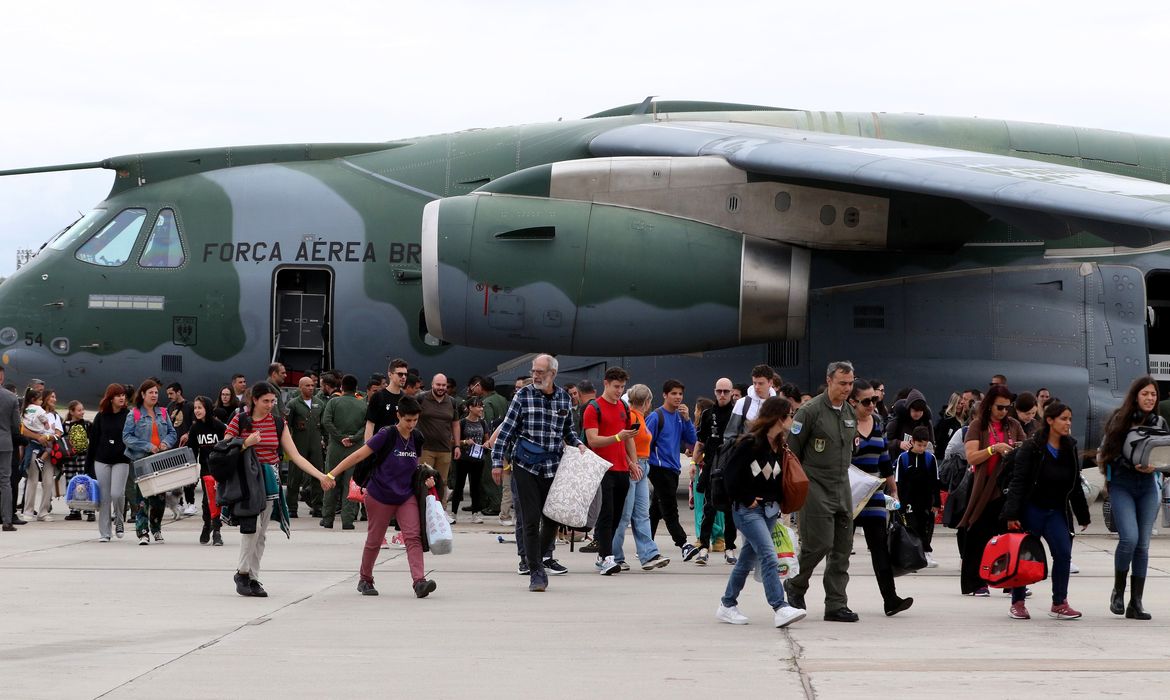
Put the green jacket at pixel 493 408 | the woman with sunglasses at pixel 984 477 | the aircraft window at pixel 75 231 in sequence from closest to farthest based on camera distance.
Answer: the woman with sunglasses at pixel 984 477
the green jacket at pixel 493 408
the aircraft window at pixel 75 231

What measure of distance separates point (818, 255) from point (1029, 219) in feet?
9.07

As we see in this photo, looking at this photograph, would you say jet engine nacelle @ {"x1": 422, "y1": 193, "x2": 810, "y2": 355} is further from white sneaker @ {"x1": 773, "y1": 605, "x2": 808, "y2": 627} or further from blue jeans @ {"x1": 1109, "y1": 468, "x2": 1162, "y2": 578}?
white sneaker @ {"x1": 773, "y1": 605, "x2": 808, "y2": 627}

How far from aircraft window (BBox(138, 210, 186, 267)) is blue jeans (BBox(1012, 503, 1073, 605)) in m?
11.5

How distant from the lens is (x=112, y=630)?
26.1 ft

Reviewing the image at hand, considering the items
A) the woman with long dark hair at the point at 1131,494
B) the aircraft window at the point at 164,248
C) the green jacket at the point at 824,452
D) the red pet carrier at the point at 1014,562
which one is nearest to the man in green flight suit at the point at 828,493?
the green jacket at the point at 824,452

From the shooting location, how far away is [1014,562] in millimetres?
8461

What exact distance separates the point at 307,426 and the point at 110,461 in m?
2.66

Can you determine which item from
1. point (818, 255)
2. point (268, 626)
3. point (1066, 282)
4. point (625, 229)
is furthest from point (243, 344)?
point (1066, 282)

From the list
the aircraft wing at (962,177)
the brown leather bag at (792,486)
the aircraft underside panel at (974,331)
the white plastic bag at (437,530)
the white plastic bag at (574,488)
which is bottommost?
the white plastic bag at (437,530)

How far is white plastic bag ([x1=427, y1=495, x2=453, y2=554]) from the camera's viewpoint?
9.56 meters

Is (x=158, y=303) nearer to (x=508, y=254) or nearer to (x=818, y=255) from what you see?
(x=508, y=254)

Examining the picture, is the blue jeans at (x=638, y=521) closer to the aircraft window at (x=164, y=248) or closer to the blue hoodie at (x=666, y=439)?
the blue hoodie at (x=666, y=439)

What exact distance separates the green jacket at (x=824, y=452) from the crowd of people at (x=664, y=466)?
0.5 inches

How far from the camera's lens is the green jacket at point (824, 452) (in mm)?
8445
